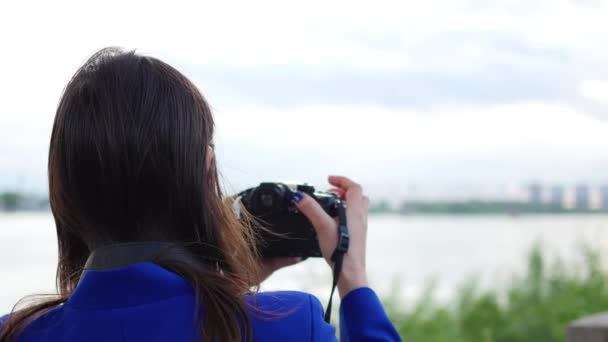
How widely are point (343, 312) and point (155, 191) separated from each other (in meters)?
0.39

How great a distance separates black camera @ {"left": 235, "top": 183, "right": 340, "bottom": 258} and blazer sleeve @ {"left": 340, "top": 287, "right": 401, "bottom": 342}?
41cm

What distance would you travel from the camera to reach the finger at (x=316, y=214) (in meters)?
1.58

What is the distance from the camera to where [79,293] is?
1.20 meters

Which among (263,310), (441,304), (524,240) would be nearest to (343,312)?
(263,310)

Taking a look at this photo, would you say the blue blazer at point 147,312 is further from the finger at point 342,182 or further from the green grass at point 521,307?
the green grass at point 521,307

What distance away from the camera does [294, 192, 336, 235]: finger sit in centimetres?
158

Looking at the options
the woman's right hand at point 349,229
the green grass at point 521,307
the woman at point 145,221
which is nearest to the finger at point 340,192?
the woman's right hand at point 349,229

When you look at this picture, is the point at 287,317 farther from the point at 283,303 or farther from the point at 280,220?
the point at 280,220

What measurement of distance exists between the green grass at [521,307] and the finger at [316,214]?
4264 millimetres

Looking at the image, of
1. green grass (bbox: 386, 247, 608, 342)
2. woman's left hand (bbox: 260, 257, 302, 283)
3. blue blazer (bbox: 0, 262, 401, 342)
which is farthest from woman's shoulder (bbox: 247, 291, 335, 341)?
green grass (bbox: 386, 247, 608, 342)

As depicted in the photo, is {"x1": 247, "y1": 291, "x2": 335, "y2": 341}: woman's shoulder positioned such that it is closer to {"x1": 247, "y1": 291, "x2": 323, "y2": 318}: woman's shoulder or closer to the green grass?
{"x1": 247, "y1": 291, "x2": 323, "y2": 318}: woman's shoulder

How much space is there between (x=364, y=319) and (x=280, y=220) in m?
0.54

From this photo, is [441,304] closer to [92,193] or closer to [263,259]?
[263,259]

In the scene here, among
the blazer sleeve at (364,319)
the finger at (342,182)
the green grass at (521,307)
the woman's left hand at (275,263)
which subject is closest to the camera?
the blazer sleeve at (364,319)
